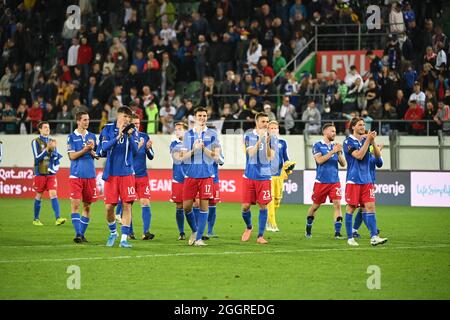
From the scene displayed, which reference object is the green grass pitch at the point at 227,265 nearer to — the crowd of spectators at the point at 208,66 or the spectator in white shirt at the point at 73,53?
the crowd of spectators at the point at 208,66

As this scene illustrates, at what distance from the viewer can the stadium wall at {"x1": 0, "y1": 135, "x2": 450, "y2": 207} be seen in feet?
88.3

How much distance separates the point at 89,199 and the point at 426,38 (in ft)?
49.1

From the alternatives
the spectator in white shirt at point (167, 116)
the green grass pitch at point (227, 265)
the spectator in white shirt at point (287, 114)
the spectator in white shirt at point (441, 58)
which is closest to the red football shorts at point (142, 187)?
the green grass pitch at point (227, 265)

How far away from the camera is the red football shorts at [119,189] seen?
50.7 ft

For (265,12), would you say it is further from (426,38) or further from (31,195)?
(31,195)

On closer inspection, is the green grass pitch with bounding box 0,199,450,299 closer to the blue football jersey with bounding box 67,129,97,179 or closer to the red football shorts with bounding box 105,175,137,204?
the red football shorts with bounding box 105,175,137,204

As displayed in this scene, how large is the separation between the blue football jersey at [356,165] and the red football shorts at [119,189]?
3.87m

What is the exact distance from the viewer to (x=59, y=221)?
69.6 feet

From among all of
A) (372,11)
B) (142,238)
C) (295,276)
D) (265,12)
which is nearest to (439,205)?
(372,11)

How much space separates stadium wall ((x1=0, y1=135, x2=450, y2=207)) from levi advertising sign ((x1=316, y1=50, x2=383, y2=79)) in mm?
4001

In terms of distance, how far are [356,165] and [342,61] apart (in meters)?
15.7

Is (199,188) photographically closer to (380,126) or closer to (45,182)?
(45,182)

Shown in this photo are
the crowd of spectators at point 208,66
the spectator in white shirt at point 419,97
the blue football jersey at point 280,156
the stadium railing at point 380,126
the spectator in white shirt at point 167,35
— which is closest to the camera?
the blue football jersey at point 280,156

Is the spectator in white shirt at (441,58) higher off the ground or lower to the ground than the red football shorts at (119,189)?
higher
